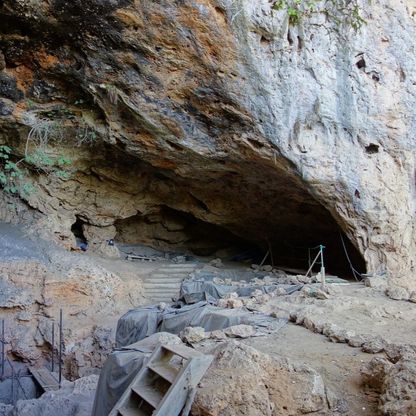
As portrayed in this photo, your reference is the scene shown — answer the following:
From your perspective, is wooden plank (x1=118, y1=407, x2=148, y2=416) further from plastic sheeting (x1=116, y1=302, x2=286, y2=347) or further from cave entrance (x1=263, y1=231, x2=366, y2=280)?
cave entrance (x1=263, y1=231, x2=366, y2=280)

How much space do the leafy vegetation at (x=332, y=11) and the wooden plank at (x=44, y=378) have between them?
325 inches

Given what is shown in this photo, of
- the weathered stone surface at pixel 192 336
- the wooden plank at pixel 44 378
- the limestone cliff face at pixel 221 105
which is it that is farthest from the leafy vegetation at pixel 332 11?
the wooden plank at pixel 44 378

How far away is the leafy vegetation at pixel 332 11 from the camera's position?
344 inches

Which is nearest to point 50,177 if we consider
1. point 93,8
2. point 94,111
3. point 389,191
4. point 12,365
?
point 94,111

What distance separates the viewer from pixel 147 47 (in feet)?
25.8

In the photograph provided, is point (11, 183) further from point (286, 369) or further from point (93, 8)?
point (286, 369)

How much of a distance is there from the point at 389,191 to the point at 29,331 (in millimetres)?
8681

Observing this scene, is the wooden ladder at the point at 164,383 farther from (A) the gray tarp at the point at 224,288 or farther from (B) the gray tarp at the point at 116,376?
(A) the gray tarp at the point at 224,288

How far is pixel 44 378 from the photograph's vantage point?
8.45 m

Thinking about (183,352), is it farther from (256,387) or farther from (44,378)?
(44,378)

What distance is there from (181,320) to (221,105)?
4.34m

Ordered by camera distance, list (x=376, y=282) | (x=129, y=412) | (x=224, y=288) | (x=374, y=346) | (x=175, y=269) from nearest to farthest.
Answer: (x=129, y=412), (x=374, y=346), (x=376, y=282), (x=224, y=288), (x=175, y=269)

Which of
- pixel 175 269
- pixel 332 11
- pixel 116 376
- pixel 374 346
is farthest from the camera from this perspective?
pixel 175 269

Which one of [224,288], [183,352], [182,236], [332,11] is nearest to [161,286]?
[224,288]
